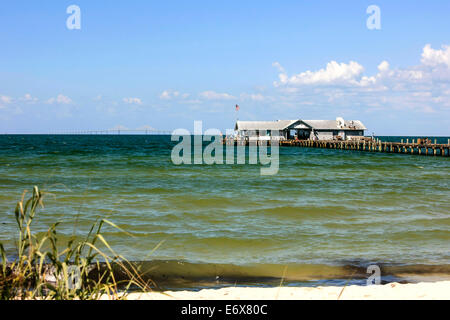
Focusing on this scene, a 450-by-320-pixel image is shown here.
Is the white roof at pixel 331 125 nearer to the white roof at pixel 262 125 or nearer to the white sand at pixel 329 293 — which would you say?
the white roof at pixel 262 125

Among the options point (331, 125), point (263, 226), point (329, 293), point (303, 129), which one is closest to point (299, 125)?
point (303, 129)

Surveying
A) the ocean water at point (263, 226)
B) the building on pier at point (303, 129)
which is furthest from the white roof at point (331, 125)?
the ocean water at point (263, 226)

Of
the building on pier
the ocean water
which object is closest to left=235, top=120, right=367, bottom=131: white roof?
the building on pier

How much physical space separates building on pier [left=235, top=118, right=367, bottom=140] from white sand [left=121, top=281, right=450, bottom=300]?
69.6m

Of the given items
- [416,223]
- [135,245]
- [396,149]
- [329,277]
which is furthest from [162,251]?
[396,149]

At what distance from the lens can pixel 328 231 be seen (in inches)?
512

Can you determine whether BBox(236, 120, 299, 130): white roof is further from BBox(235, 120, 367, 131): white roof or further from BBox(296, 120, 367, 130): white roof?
BBox(296, 120, 367, 130): white roof

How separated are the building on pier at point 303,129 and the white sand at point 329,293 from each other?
6964 centimetres

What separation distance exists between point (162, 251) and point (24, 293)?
6.75m

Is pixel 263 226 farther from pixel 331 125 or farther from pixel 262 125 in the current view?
pixel 331 125

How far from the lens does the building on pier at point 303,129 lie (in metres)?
77.3

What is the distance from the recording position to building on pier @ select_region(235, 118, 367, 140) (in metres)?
77.3

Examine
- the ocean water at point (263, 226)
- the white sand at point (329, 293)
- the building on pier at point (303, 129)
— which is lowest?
the ocean water at point (263, 226)
